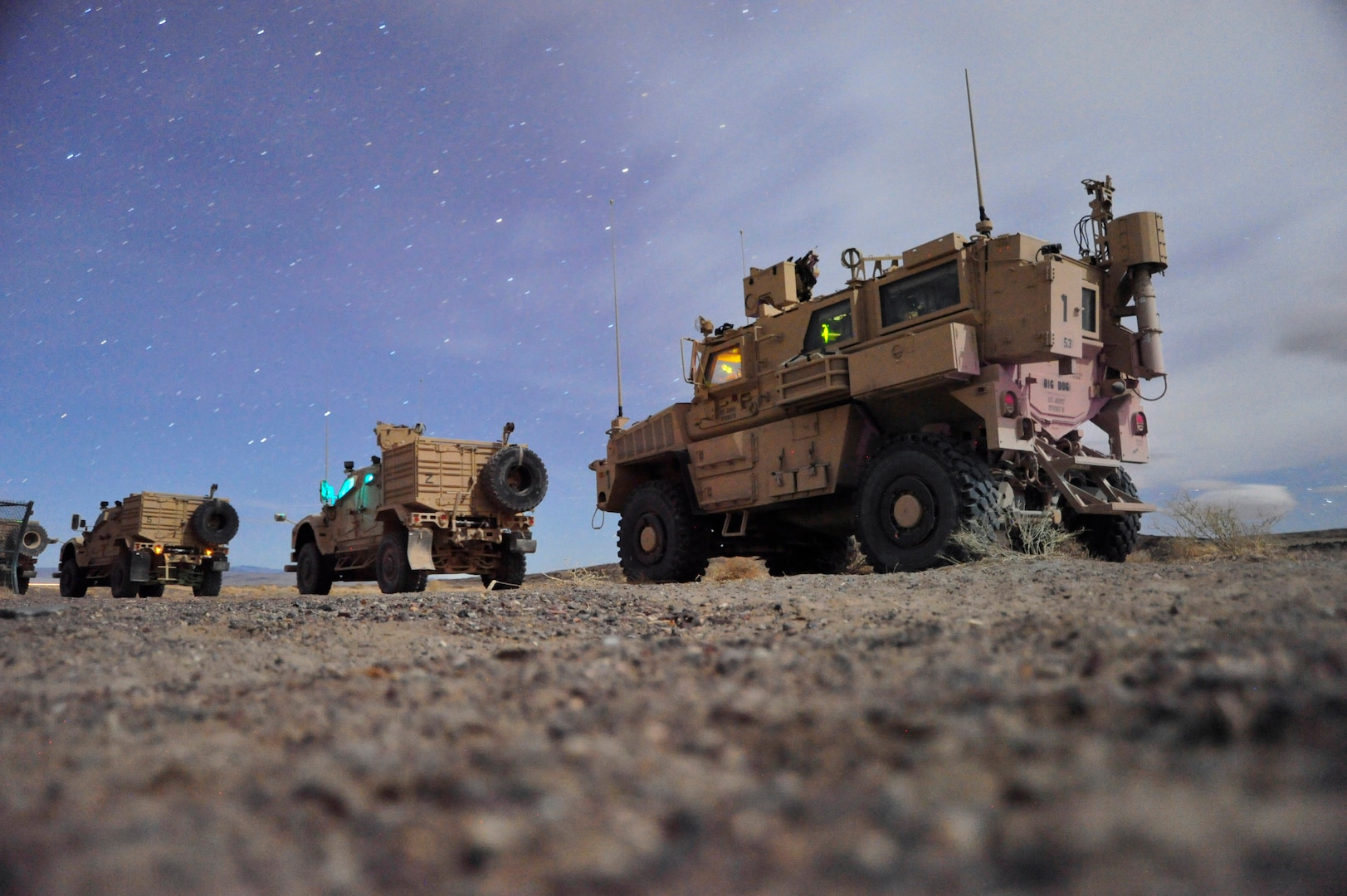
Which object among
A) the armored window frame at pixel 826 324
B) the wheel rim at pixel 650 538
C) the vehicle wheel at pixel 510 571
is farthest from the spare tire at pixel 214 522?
the armored window frame at pixel 826 324

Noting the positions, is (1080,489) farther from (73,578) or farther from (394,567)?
(73,578)

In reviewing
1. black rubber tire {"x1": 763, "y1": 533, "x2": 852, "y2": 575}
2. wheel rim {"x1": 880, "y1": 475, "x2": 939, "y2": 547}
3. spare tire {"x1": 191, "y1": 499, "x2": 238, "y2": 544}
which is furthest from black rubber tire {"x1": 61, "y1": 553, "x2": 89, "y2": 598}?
wheel rim {"x1": 880, "y1": 475, "x2": 939, "y2": 547}

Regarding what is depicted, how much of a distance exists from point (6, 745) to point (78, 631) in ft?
10.5

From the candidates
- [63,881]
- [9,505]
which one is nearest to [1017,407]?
[63,881]

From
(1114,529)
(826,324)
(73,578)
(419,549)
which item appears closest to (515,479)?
(419,549)

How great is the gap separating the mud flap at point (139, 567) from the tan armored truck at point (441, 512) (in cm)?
668

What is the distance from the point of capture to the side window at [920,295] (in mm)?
8367

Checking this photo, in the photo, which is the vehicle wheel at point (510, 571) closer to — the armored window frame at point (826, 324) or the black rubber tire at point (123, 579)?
the armored window frame at point (826, 324)

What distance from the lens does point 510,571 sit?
13.4 meters

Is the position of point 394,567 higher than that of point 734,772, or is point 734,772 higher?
point 394,567

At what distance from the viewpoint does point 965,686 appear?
157cm

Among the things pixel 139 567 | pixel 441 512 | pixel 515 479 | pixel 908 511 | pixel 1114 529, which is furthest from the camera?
pixel 139 567

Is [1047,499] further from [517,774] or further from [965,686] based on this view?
[517,774]

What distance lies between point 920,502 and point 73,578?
876 inches
